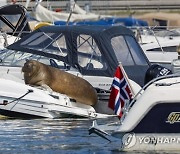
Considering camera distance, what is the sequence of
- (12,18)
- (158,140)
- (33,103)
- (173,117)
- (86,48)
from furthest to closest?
(12,18) < (86,48) < (33,103) < (158,140) < (173,117)

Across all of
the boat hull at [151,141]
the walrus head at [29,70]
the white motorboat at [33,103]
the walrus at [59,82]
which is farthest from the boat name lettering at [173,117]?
the walrus head at [29,70]

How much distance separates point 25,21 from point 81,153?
11.8m

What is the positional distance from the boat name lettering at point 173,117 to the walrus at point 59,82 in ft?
16.3

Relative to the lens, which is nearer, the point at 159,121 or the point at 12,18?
the point at 159,121

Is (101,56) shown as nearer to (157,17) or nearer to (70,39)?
(70,39)

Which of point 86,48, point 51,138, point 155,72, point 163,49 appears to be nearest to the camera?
point 51,138

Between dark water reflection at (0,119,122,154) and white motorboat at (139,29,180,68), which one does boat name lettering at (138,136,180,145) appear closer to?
dark water reflection at (0,119,122,154)

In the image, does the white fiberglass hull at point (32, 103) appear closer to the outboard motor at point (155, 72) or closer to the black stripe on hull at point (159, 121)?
the outboard motor at point (155, 72)

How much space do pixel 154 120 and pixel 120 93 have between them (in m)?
1.50

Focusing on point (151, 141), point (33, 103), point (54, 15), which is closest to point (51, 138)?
point (33, 103)

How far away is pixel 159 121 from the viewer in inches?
465

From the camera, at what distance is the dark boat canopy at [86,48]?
1784 centimetres

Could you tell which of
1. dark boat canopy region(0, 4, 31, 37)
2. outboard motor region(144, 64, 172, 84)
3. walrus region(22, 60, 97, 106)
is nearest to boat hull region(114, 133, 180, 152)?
outboard motor region(144, 64, 172, 84)

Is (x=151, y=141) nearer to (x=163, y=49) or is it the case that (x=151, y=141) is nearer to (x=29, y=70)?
(x=29, y=70)
